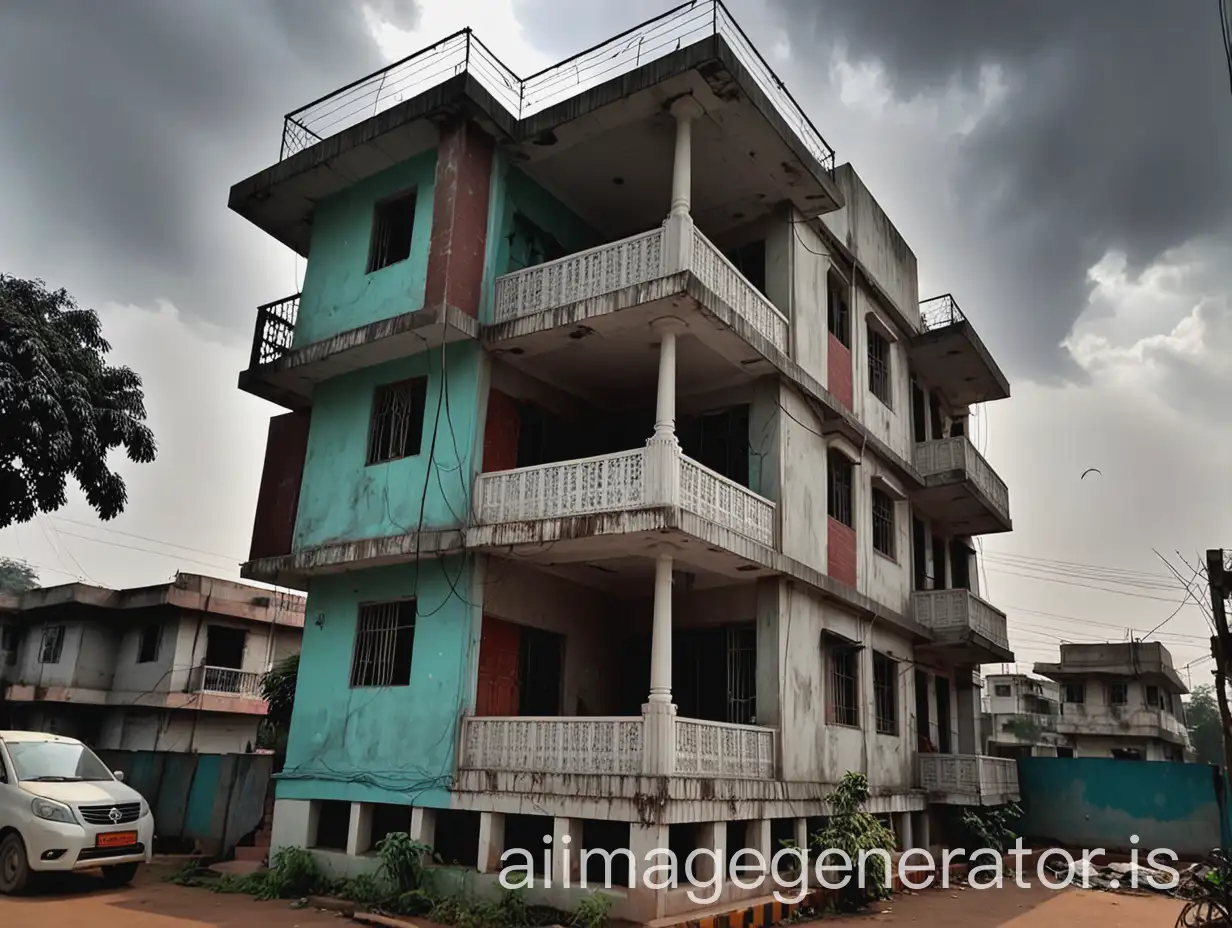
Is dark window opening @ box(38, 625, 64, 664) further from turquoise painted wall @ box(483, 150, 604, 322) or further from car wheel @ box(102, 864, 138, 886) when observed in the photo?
turquoise painted wall @ box(483, 150, 604, 322)

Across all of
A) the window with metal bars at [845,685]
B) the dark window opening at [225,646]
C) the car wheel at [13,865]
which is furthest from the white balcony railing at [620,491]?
the dark window opening at [225,646]

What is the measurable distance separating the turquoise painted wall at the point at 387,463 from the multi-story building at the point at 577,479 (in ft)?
0.17

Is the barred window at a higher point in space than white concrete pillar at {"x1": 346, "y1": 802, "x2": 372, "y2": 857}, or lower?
higher

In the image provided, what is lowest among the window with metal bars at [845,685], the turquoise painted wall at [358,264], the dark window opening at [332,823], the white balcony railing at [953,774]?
the dark window opening at [332,823]

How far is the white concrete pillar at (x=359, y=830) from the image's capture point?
1283 centimetres

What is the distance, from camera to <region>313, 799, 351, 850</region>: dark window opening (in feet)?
45.6

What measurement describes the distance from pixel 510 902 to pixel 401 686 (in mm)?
3524

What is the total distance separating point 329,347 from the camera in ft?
48.3

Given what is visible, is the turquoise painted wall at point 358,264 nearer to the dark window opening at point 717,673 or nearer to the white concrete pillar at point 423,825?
the dark window opening at point 717,673

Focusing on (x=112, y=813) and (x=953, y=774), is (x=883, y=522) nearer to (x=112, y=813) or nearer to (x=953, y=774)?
(x=953, y=774)

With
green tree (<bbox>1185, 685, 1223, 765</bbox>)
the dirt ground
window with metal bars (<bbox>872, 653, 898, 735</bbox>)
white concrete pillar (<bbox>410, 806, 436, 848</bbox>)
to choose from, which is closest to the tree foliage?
the dirt ground

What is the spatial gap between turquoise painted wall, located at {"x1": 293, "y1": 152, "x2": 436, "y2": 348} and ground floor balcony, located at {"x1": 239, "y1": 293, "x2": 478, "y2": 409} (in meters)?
0.29

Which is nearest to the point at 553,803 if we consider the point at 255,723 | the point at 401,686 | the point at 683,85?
the point at 401,686

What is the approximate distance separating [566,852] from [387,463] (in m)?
6.19
